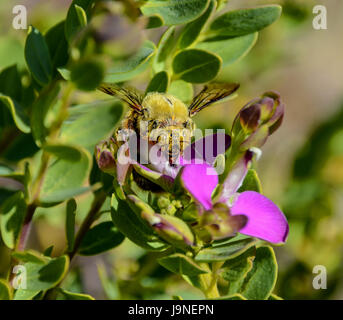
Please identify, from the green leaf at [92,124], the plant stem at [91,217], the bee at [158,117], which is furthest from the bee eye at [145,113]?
the plant stem at [91,217]

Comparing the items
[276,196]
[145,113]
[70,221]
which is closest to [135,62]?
[145,113]

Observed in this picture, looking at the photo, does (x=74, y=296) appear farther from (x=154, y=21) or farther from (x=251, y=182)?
(x=154, y=21)

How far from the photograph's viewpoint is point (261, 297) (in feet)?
4.12

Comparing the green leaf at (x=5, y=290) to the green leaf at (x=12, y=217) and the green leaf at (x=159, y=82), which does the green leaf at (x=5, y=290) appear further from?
the green leaf at (x=159, y=82)

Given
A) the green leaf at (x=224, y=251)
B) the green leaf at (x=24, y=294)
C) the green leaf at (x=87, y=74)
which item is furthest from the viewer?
the green leaf at (x=24, y=294)

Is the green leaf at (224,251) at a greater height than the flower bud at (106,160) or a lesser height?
lesser

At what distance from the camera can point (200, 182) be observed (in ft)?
3.48

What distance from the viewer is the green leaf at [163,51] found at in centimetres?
136

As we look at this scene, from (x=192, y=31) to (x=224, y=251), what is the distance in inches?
22.1

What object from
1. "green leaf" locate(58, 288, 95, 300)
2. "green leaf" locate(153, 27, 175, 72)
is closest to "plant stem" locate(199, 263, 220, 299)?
"green leaf" locate(58, 288, 95, 300)

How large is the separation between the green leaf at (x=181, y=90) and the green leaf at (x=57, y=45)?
0.90ft

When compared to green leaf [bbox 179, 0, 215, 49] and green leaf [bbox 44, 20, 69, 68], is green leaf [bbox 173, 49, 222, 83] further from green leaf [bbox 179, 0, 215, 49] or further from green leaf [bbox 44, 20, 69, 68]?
green leaf [bbox 44, 20, 69, 68]

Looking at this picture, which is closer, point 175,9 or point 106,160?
point 106,160
